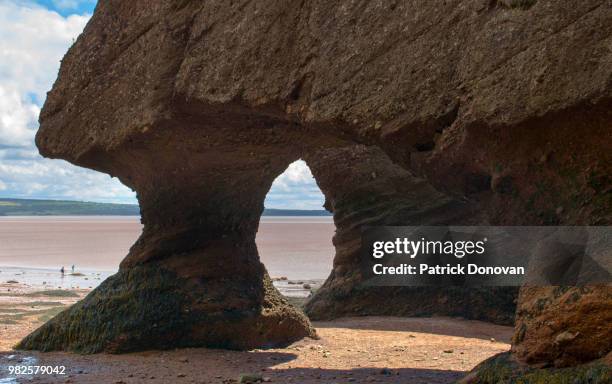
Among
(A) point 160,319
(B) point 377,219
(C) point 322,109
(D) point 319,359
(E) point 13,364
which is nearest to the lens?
(C) point 322,109

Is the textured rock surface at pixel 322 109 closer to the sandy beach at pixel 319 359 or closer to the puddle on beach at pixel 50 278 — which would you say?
the sandy beach at pixel 319 359

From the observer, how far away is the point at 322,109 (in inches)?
311

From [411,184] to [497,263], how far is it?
7.61 metres

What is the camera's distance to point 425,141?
24.0 feet

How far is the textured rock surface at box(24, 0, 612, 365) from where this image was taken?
20.5 feet

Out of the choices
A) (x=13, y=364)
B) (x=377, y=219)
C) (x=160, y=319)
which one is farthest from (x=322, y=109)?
(x=377, y=219)

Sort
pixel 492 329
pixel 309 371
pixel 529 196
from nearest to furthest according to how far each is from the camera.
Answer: pixel 529 196
pixel 309 371
pixel 492 329

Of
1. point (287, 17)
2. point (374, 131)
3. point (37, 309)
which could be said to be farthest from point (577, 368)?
point (37, 309)

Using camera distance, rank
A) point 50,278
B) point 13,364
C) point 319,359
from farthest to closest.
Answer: point 50,278 < point 319,359 < point 13,364

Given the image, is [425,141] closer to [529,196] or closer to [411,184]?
[529,196]

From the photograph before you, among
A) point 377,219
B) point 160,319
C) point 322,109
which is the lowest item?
point 160,319

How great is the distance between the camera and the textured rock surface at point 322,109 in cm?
623

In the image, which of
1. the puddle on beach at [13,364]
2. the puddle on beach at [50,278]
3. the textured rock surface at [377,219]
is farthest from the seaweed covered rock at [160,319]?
the puddle on beach at [50,278]

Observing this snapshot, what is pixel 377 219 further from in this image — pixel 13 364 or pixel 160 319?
pixel 13 364
